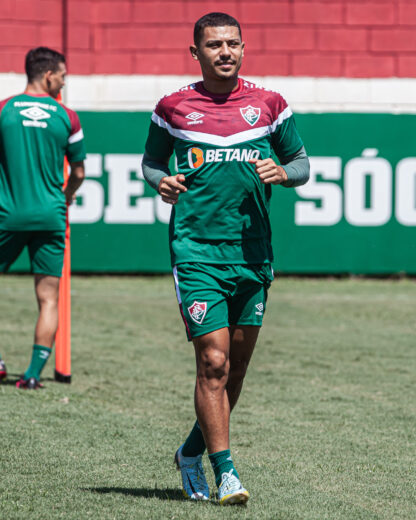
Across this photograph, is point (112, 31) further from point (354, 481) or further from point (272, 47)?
point (354, 481)

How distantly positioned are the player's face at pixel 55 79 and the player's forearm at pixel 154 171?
2415 mm

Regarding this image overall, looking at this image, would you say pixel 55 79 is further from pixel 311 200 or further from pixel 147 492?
pixel 311 200

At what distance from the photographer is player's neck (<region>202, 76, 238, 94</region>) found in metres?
4.00

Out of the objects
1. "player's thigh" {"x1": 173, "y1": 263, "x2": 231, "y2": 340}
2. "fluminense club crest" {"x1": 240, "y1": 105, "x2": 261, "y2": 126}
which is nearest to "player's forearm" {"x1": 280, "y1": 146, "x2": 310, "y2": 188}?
"fluminense club crest" {"x1": 240, "y1": 105, "x2": 261, "y2": 126}

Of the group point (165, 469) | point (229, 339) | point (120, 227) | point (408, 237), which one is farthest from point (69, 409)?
point (408, 237)

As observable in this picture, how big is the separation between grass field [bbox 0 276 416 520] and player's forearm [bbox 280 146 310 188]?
52.3 inches

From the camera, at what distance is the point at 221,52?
3963 mm

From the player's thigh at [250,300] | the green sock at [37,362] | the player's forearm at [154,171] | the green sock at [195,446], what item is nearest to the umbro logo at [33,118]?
the green sock at [37,362]

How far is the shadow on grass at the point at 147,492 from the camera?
13.0 ft

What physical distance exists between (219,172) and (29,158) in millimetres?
2633

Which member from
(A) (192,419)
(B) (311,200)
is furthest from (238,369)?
(B) (311,200)

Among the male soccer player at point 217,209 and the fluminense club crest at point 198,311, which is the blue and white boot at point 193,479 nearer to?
the male soccer player at point 217,209

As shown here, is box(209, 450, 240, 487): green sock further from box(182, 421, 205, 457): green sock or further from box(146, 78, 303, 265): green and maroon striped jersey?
box(146, 78, 303, 265): green and maroon striped jersey

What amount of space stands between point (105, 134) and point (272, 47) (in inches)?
121
